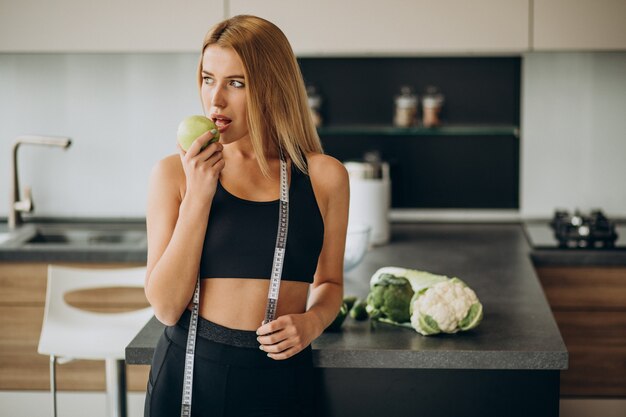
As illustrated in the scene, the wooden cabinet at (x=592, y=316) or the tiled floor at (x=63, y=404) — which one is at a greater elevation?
the wooden cabinet at (x=592, y=316)

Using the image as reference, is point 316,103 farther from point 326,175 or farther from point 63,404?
point 326,175

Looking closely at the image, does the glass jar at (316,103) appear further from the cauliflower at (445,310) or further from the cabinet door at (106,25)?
the cauliflower at (445,310)

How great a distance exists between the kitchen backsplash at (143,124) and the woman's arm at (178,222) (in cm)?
234

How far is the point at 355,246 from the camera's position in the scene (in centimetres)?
277

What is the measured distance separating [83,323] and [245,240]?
120 centimetres

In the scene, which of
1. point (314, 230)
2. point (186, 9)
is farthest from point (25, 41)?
point (314, 230)

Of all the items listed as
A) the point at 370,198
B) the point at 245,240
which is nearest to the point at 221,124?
the point at 245,240

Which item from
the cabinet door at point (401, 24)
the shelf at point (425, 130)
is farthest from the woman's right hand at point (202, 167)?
the shelf at point (425, 130)

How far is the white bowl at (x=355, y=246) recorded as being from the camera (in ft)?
9.04

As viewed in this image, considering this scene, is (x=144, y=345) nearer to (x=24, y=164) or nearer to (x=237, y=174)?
(x=237, y=174)

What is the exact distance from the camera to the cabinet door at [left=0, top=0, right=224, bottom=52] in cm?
349

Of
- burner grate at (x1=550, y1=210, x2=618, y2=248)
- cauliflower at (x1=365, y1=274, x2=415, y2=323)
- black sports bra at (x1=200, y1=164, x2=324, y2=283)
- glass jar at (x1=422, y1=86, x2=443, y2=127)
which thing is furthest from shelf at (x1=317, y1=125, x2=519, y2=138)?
black sports bra at (x1=200, y1=164, x2=324, y2=283)

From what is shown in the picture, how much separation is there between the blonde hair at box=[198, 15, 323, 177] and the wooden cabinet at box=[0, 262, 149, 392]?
5.92ft

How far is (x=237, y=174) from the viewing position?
71.2 inches
